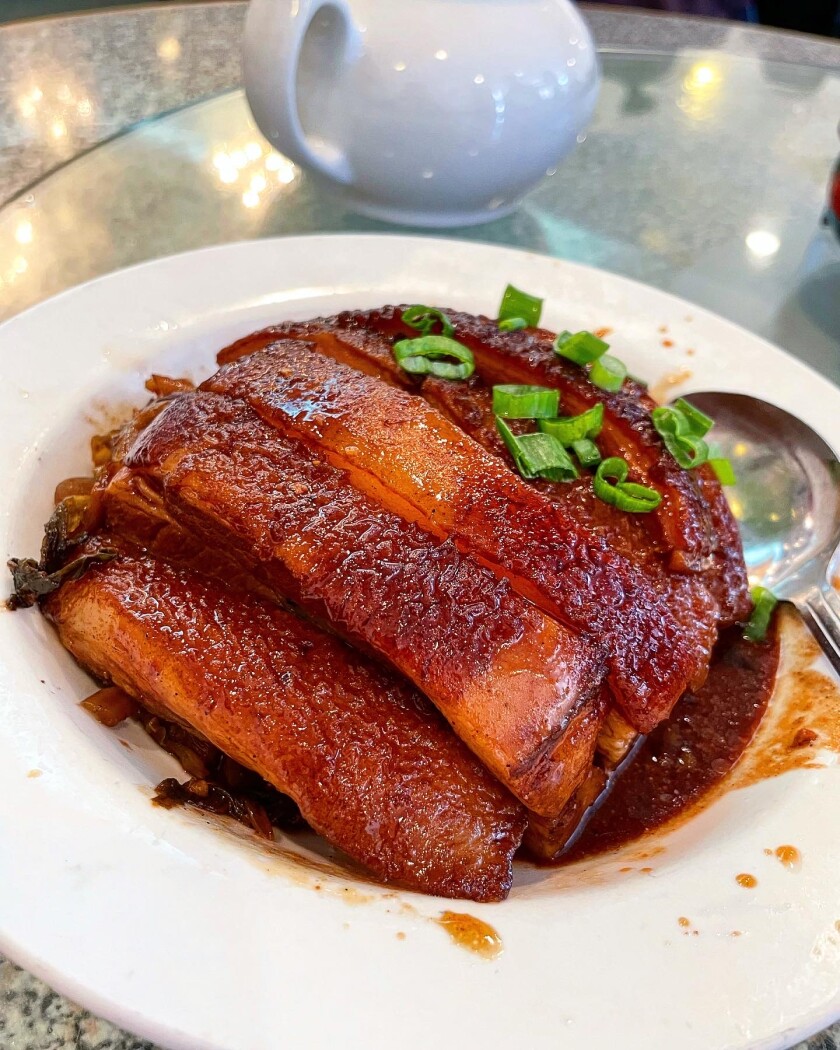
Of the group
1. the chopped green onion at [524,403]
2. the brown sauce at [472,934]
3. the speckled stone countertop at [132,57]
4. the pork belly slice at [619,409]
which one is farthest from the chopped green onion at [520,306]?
the speckled stone countertop at [132,57]

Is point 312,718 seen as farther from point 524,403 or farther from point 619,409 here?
point 619,409

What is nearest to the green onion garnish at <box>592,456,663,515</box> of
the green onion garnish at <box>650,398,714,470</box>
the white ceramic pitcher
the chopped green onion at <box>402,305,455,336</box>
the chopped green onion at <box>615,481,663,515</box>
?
the chopped green onion at <box>615,481,663,515</box>

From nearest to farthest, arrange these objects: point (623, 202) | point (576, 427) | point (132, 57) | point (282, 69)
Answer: point (576, 427) < point (282, 69) < point (623, 202) < point (132, 57)

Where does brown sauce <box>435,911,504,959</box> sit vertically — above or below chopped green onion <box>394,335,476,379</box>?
below

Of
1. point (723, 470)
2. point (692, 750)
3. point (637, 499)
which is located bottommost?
point (692, 750)

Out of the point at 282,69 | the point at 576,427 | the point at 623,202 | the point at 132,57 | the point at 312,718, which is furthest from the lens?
the point at 132,57

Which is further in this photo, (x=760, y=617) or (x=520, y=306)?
(x=520, y=306)

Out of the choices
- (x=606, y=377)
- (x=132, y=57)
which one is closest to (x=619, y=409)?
(x=606, y=377)

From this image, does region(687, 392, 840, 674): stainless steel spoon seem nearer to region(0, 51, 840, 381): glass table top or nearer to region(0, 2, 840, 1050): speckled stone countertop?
region(0, 51, 840, 381): glass table top
